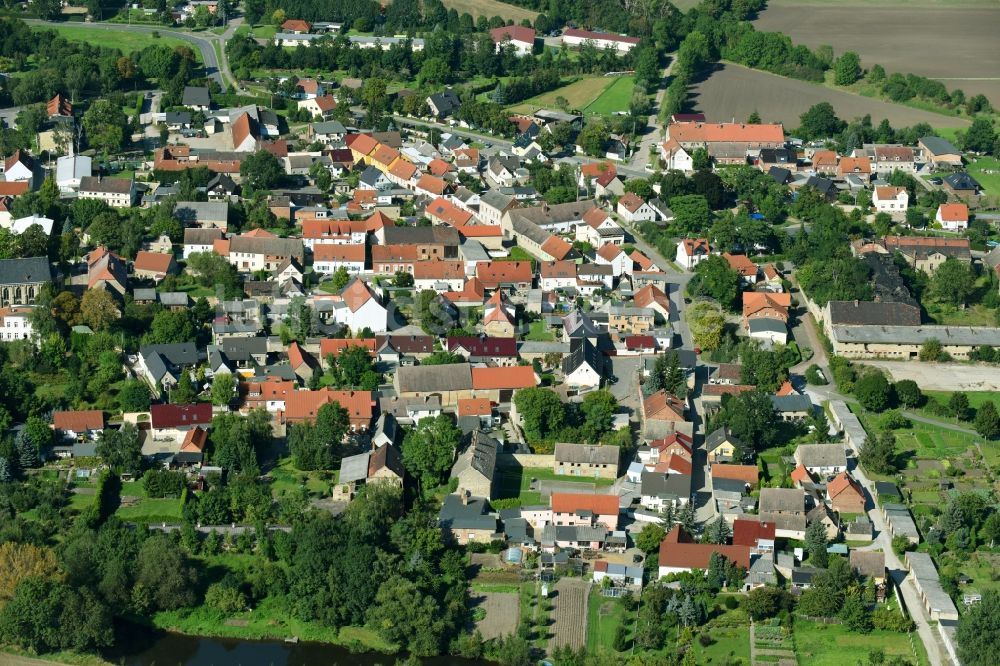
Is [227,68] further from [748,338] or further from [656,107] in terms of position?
[748,338]

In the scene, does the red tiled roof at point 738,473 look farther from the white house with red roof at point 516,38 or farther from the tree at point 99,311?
the white house with red roof at point 516,38

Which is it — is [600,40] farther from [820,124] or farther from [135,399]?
[135,399]

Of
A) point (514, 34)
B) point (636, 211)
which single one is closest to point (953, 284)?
point (636, 211)

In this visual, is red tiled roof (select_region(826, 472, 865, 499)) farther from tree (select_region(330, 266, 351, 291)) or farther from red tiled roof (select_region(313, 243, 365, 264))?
red tiled roof (select_region(313, 243, 365, 264))

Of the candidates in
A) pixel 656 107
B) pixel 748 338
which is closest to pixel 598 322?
pixel 748 338

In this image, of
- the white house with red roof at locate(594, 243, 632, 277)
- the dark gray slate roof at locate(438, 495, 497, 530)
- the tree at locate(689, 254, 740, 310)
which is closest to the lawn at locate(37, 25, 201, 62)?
the white house with red roof at locate(594, 243, 632, 277)
